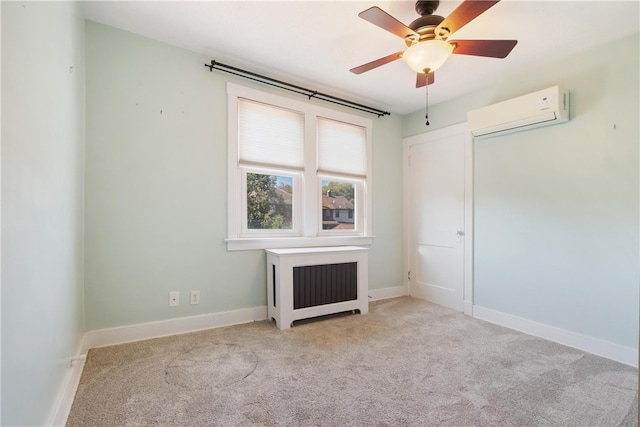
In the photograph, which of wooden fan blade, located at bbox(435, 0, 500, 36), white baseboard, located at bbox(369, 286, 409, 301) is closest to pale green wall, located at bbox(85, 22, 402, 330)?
white baseboard, located at bbox(369, 286, 409, 301)

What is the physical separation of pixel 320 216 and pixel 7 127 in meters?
2.78

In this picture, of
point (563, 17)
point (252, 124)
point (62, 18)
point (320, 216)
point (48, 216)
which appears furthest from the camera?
point (320, 216)

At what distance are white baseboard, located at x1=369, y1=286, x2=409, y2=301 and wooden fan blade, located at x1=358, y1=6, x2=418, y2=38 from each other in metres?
2.91

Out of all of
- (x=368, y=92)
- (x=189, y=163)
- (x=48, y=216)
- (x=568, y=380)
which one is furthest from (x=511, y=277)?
(x=48, y=216)

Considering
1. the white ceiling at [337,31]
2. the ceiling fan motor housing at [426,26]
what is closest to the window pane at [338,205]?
the white ceiling at [337,31]

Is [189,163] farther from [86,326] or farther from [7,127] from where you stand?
[7,127]

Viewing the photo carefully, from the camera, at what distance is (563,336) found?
263cm

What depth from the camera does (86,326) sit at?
7.51ft

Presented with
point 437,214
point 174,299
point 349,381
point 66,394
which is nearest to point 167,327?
point 174,299

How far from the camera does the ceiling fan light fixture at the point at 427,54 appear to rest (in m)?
1.98

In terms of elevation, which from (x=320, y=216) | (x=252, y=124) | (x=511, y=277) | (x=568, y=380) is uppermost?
(x=252, y=124)

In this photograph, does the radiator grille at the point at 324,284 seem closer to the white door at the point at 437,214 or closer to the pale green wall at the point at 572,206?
the white door at the point at 437,214

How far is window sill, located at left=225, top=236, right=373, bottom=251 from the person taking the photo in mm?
2898

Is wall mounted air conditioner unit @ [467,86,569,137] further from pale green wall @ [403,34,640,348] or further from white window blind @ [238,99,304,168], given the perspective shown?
white window blind @ [238,99,304,168]
